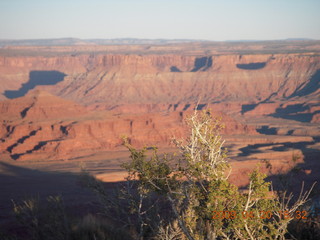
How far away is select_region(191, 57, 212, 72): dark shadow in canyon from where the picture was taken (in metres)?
130

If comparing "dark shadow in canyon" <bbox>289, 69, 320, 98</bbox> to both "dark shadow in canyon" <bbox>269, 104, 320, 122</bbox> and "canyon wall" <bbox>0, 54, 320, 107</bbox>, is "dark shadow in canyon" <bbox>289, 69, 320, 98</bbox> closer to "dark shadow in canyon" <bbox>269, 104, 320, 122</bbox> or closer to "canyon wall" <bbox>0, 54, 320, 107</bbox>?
"canyon wall" <bbox>0, 54, 320, 107</bbox>

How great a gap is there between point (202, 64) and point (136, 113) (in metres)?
69.4

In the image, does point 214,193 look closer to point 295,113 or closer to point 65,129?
point 65,129

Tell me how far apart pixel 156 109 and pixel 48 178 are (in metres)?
59.8

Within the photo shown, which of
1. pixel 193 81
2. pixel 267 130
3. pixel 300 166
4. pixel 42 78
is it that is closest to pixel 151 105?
pixel 193 81

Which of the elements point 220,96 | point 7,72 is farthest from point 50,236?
point 7,72

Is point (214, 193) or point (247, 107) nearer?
point (214, 193)

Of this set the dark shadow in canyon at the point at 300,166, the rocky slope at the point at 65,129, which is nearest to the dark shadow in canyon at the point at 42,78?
the rocky slope at the point at 65,129

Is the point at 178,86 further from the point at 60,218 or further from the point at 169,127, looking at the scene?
the point at 60,218


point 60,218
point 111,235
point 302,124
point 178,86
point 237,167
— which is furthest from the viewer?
point 178,86

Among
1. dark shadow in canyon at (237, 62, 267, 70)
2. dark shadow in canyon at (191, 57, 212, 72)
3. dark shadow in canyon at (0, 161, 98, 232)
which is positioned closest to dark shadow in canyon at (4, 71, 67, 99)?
dark shadow in canyon at (191, 57, 212, 72)

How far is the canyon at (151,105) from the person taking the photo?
48906 millimetres

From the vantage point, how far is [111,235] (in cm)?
1539

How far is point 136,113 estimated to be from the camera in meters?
72.6
